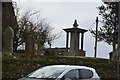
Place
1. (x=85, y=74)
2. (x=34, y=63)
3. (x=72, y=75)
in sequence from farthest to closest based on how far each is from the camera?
(x=34, y=63)
(x=85, y=74)
(x=72, y=75)

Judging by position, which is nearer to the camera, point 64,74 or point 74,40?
point 64,74

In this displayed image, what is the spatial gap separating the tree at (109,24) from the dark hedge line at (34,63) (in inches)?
202

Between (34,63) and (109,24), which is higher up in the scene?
(109,24)

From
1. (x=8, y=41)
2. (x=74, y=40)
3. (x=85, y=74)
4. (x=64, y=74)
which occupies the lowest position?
(x=85, y=74)

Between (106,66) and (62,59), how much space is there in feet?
10.2

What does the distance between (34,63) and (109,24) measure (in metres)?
9.93

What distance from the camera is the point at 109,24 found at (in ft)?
81.5

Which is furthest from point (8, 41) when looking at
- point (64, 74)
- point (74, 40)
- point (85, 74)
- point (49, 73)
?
point (64, 74)

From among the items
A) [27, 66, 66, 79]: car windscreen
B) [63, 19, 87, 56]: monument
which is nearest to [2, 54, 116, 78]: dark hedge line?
[27, 66, 66, 79]: car windscreen

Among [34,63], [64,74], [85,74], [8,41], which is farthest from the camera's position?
[8,41]

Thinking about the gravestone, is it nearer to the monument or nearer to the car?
the car

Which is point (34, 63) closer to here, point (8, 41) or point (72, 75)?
point (8, 41)

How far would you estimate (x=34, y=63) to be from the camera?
1702 cm

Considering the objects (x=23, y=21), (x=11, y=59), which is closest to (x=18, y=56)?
(x=11, y=59)
